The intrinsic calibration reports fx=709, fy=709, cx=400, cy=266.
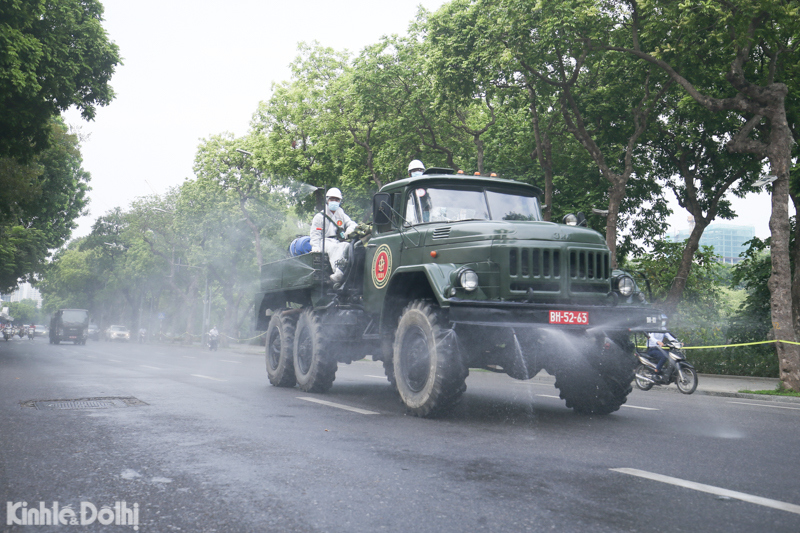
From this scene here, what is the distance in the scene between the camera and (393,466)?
529 centimetres

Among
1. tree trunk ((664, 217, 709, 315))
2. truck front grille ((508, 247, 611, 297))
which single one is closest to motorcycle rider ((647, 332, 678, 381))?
truck front grille ((508, 247, 611, 297))

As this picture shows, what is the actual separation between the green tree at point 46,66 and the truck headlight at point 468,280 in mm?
13485

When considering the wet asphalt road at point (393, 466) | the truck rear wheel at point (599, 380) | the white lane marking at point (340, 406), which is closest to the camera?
the wet asphalt road at point (393, 466)

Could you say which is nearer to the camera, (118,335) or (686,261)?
(686,261)

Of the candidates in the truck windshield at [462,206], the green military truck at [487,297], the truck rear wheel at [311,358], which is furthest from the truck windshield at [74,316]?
the truck windshield at [462,206]

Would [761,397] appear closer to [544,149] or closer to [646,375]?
[646,375]

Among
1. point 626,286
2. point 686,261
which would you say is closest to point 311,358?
point 626,286

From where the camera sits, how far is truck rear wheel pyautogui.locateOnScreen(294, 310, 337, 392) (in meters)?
10.8

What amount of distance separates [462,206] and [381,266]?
1395mm

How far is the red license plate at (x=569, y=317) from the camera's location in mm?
7410

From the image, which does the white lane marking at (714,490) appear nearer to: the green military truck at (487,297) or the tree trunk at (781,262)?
the green military truck at (487,297)

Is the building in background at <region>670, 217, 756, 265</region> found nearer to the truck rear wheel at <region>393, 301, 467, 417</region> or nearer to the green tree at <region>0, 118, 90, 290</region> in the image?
the green tree at <region>0, 118, 90, 290</region>

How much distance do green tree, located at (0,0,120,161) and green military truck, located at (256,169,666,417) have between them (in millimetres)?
11612

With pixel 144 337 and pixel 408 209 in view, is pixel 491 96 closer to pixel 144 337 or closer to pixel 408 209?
pixel 408 209
